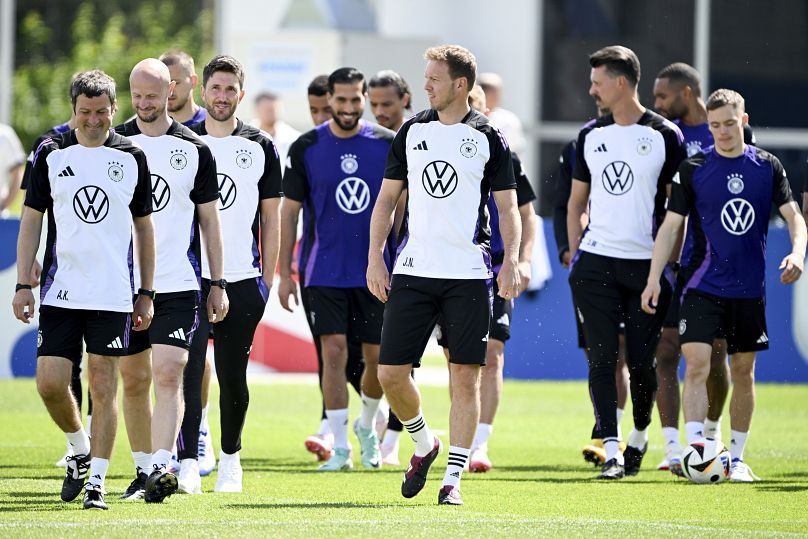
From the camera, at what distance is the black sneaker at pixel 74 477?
Result: 848cm

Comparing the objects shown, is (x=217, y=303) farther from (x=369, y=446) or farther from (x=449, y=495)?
(x=369, y=446)

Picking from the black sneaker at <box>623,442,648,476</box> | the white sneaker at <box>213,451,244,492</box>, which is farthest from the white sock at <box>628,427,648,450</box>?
the white sneaker at <box>213,451,244,492</box>

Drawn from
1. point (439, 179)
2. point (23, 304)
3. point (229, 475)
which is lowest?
point (229, 475)

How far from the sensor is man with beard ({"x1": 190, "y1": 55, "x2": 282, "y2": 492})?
9430mm

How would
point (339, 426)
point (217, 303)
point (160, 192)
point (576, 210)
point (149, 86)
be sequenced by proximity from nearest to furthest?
point (149, 86)
point (160, 192)
point (217, 303)
point (576, 210)
point (339, 426)

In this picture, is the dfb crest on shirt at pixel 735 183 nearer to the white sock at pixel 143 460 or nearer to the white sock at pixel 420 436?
the white sock at pixel 420 436

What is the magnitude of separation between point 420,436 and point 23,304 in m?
2.15

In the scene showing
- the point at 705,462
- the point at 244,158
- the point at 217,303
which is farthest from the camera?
the point at 705,462

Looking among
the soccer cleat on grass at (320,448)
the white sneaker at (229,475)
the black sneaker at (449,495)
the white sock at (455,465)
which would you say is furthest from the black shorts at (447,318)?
the soccer cleat on grass at (320,448)

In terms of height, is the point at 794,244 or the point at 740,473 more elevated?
the point at 794,244

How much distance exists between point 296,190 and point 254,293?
162 cm

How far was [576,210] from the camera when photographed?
35.1 feet

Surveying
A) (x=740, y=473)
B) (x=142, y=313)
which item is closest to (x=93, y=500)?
(x=142, y=313)

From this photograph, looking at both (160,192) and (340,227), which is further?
(340,227)
